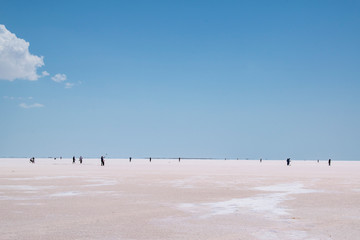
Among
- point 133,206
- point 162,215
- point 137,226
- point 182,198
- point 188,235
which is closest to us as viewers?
point 188,235

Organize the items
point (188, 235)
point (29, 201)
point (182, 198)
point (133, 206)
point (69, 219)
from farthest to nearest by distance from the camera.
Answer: point (182, 198)
point (29, 201)
point (133, 206)
point (69, 219)
point (188, 235)

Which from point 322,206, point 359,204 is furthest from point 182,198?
point 359,204

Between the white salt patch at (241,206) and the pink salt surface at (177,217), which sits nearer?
the pink salt surface at (177,217)

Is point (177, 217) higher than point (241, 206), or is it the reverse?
point (177, 217)

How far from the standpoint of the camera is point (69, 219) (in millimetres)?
10016

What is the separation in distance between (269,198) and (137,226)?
7608mm

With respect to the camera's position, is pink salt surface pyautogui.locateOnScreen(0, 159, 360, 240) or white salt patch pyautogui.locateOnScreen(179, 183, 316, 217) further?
white salt patch pyautogui.locateOnScreen(179, 183, 316, 217)

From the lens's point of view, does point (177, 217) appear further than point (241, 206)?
No

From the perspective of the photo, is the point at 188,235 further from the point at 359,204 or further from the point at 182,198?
the point at 359,204

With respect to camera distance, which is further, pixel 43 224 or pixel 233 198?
pixel 233 198

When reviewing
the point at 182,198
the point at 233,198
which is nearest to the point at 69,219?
the point at 182,198

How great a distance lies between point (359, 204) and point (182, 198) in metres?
6.75

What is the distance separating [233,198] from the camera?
1502 centimetres

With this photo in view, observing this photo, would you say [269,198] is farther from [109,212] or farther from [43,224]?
[43,224]
